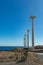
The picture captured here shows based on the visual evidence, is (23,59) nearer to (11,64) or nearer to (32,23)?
(11,64)

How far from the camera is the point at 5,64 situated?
11.4 metres

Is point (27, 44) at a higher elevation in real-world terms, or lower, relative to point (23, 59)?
higher

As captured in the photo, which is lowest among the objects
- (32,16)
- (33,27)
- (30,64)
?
(30,64)

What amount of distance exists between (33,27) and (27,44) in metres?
14.1

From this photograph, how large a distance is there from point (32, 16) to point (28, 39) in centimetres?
1405

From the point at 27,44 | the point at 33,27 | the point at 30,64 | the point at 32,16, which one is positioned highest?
the point at 32,16

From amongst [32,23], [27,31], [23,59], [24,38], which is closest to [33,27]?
[32,23]

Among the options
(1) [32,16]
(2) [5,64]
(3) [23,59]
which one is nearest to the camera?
(2) [5,64]

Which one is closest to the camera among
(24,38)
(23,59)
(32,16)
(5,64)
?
(5,64)

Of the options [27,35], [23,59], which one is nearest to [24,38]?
[27,35]

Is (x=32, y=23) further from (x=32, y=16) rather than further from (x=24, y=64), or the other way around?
(x=24, y=64)

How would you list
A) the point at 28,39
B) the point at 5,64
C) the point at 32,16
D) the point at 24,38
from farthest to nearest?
the point at 24,38, the point at 28,39, the point at 32,16, the point at 5,64

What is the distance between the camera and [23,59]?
44.2 ft

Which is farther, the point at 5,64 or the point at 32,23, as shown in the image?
the point at 32,23
